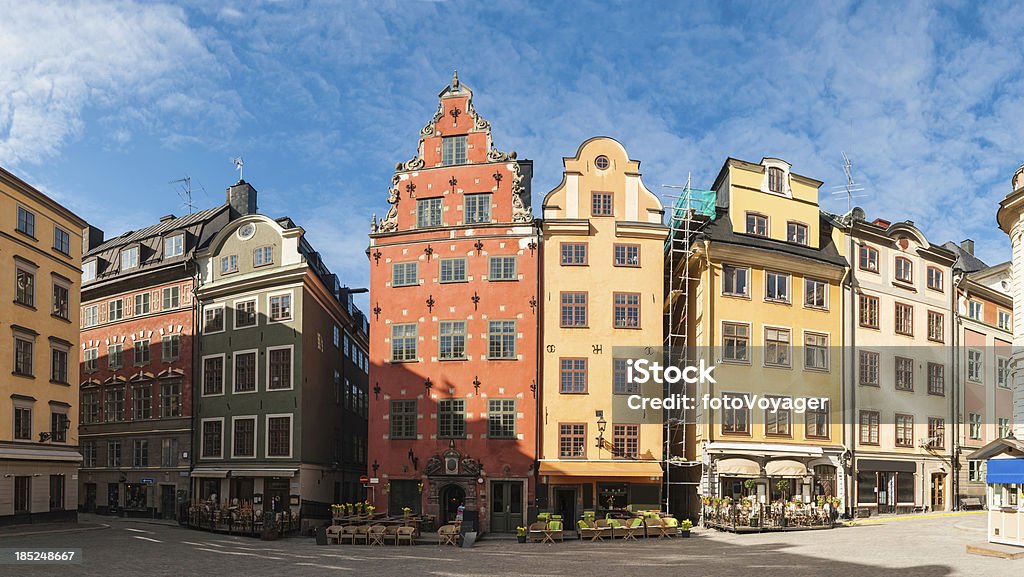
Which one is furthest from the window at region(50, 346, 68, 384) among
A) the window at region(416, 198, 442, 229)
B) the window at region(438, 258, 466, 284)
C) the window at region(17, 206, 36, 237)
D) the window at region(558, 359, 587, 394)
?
the window at region(558, 359, 587, 394)

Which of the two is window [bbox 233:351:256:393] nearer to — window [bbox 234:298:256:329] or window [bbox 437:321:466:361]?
window [bbox 234:298:256:329]

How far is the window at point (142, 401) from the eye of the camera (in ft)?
169

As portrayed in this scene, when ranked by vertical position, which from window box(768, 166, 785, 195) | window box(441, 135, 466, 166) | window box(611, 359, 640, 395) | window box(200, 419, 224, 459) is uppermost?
window box(441, 135, 466, 166)

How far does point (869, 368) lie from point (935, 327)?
21.5ft

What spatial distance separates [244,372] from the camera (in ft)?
156

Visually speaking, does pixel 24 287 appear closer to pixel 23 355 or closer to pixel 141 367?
pixel 23 355

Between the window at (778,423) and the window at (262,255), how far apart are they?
26.5m

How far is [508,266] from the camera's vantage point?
143 feet

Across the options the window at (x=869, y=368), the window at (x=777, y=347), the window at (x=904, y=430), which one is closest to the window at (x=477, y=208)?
the window at (x=777, y=347)

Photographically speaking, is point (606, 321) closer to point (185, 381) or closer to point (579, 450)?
point (579, 450)

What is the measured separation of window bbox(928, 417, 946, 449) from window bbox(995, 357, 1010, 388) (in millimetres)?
7550

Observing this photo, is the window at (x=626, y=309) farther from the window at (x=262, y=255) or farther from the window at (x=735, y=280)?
the window at (x=262, y=255)

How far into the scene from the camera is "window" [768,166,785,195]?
46062mm

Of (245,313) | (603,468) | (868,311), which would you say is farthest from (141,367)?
(868,311)
